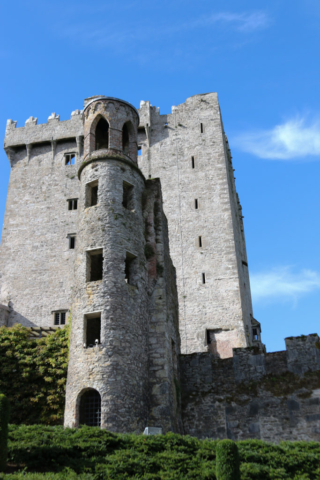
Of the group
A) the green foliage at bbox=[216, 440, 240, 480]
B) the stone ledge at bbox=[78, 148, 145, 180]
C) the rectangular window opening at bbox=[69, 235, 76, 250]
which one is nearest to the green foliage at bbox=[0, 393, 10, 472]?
the green foliage at bbox=[216, 440, 240, 480]

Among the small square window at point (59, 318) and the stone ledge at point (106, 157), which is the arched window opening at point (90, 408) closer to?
the stone ledge at point (106, 157)

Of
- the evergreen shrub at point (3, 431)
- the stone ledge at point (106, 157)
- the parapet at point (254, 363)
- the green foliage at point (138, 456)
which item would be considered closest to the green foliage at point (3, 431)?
the evergreen shrub at point (3, 431)

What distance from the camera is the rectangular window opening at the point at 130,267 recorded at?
2288cm

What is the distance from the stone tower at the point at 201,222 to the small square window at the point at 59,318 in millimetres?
8681

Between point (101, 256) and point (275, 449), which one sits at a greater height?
point (101, 256)

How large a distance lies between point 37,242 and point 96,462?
97.5ft

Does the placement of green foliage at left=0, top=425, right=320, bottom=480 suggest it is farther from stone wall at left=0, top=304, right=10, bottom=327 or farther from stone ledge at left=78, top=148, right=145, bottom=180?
stone wall at left=0, top=304, right=10, bottom=327

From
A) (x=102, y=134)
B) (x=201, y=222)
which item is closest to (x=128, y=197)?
(x=102, y=134)

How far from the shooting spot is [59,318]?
131 feet

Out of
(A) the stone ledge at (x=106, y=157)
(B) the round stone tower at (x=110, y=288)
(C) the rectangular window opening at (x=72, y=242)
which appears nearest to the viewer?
(B) the round stone tower at (x=110, y=288)

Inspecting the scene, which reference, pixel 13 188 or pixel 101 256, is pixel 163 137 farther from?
pixel 101 256

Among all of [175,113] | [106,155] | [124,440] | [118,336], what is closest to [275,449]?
[124,440]

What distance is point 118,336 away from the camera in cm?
2061

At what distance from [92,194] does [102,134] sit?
420cm
